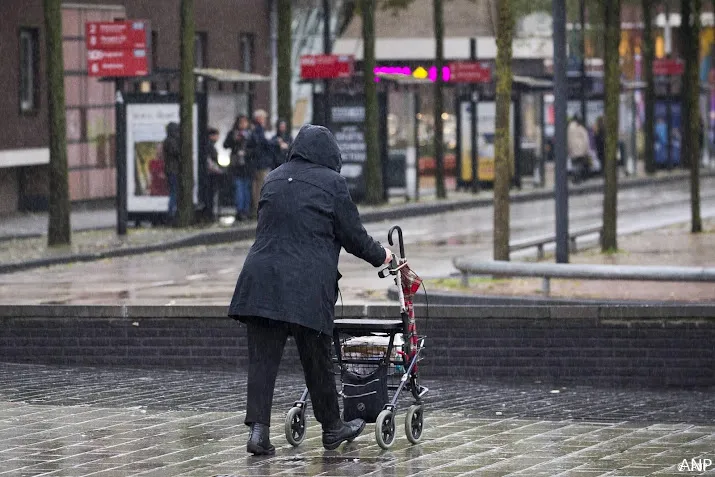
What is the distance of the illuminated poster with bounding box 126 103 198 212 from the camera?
28.3 metres

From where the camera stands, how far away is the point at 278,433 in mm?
9766

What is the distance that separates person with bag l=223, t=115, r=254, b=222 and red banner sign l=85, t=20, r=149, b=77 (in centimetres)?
264

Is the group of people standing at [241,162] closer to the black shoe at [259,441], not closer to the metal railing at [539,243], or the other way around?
the metal railing at [539,243]

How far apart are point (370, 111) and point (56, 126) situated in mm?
10305

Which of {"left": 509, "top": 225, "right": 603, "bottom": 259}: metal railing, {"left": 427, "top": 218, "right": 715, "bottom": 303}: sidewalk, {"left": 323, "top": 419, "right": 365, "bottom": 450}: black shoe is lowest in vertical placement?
{"left": 427, "top": 218, "right": 715, "bottom": 303}: sidewalk

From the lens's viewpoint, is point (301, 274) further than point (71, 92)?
No

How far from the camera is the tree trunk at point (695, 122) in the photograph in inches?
943

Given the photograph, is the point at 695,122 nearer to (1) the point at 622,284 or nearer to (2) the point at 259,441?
(1) the point at 622,284

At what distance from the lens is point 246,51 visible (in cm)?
4675

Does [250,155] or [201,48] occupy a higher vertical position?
[201,48]

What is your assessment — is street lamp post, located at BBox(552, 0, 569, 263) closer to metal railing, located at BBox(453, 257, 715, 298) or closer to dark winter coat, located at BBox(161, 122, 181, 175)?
metal railing, located at BBox(453, 257, 715, 298)

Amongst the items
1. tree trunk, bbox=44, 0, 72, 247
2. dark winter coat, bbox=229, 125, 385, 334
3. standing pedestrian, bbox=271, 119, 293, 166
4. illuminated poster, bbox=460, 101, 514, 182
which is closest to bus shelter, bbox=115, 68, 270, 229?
standing pedestrian, bbox=271, 119, 293, 166

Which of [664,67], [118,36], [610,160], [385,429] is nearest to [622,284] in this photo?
[610,160]

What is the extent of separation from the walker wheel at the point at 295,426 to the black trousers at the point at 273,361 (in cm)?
18
